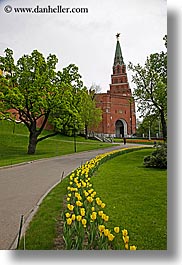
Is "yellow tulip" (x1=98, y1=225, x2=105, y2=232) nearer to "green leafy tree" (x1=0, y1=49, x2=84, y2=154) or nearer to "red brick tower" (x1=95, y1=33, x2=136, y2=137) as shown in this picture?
"red brick tower" (x1=95, y1=33, x2=136, y2=137)

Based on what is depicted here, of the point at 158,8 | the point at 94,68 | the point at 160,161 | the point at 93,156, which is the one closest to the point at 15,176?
the point at 93,156

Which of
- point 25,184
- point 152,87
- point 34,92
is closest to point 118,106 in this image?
point 152,87

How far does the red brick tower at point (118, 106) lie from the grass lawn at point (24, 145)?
343 millimetres

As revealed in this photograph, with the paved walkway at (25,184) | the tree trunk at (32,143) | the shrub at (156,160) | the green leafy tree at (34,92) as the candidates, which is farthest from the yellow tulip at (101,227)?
the shrub at (156,160)

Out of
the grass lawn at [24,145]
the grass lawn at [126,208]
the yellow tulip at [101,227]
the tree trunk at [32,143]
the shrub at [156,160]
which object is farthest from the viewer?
the shrub at [156,160]

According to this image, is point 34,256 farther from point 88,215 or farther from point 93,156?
point 93,156

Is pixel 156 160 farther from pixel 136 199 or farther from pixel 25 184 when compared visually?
pixel 25 184

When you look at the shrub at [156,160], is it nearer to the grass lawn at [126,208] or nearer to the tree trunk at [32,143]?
the grass lawn at [126,208]

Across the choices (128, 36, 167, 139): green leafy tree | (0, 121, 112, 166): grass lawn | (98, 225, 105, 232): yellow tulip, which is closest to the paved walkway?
(0, 121, 112, 166): grass lawn

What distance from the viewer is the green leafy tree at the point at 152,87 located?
2820 millimetres

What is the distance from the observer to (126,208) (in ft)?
8.21

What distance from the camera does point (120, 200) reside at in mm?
2711

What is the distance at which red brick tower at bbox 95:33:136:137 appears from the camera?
9.01 feet

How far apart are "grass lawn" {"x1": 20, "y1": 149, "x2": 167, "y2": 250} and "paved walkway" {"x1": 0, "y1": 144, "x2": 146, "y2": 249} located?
14cm
